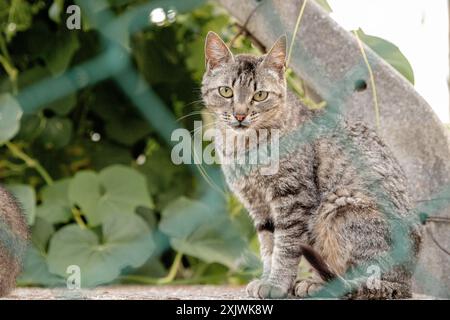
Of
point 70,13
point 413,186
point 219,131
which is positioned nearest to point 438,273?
point 413,186

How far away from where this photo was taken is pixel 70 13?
254cm

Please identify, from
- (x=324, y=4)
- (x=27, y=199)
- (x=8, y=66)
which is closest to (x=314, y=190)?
(x=324, y=4)

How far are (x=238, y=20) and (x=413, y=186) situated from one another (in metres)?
0.62

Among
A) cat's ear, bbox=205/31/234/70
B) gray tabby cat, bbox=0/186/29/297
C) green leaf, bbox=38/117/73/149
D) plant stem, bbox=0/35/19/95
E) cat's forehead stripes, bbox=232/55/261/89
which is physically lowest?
gray tabby cat, bbox=0/186/29/297

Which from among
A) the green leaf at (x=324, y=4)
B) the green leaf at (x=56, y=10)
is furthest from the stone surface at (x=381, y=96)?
the green leaf at (x=56, y=10)

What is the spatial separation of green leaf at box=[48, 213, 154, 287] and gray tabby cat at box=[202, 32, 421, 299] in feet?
1.91

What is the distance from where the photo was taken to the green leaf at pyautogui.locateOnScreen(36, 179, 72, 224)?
2582mm

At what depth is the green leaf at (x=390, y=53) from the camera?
195 cm

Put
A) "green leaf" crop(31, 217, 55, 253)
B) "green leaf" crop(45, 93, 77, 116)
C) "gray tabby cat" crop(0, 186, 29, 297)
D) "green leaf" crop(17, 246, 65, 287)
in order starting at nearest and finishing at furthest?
"gray tabby cat" crop(0, 186, 29, 297) < "green leaf" crop(17, 246, 65, 287) < "green leaf" crop(31, 217, 55, 253) < "green leaf" crop(45, 93, 77, 116)

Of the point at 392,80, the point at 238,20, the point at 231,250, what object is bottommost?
the point at 231,250

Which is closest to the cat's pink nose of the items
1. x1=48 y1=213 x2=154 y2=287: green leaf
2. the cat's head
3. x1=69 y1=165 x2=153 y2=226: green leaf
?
the cat's head

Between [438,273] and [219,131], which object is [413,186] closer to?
[438,273]

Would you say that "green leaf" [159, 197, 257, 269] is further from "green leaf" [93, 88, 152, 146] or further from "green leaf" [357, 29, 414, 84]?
"green leaf" [357, 29, 414, 84]
